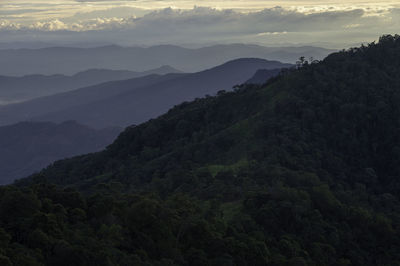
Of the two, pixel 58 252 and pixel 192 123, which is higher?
pixel 58 252

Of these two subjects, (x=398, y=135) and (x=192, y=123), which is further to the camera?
(x=192, y=123)

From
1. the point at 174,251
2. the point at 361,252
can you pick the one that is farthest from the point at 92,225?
the point at 361,252

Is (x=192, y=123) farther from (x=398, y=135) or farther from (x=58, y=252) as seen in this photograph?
(x=58, y=252)

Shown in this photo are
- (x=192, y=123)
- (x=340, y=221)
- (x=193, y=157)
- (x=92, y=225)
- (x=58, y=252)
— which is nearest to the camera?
(x=58, y=252)

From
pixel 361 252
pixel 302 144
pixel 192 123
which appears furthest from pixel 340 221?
pixel 192 123

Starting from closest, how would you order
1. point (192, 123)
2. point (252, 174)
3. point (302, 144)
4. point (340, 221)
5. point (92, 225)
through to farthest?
point (92, 225) → point (340, 221) → point (252, 174) → point (302, 144) → point (192, 123)

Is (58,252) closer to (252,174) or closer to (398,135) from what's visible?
(252,174)

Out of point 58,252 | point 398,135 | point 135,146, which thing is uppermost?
point 58,252
